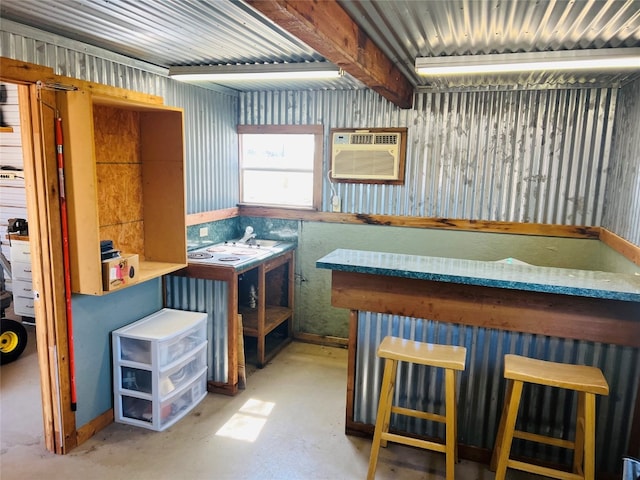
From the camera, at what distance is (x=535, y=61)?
9.66ft

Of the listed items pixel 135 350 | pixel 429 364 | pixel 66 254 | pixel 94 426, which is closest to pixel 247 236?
pixel 135 350

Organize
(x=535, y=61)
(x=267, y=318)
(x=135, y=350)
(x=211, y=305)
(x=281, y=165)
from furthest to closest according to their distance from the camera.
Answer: (x=281, y=165) < (x=267, y=318) < (x=211, y=305) < (x=135, y=350) < (x=535, y=61)

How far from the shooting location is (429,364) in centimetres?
241

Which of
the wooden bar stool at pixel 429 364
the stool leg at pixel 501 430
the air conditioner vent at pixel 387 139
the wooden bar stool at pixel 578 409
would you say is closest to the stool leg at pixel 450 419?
the wooden bar stool at pixel 429 364

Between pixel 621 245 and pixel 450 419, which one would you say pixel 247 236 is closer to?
pixel 450 419

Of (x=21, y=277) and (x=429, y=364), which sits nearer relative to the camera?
(x=429, y=364)

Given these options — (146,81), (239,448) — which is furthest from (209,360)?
(146,81)

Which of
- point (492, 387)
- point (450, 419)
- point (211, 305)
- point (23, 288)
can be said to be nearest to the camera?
point (450, 419)

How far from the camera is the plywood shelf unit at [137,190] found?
9.20 feet

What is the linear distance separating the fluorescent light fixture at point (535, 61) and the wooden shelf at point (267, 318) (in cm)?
271

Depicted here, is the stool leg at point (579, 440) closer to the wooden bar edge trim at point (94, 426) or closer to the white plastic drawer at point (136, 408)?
the white plastic drawer at point (136, 408)

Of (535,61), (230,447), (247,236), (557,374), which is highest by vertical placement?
(535,61)

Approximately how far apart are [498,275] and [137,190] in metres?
2.76

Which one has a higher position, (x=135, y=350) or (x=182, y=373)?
(x=135, y=350)
